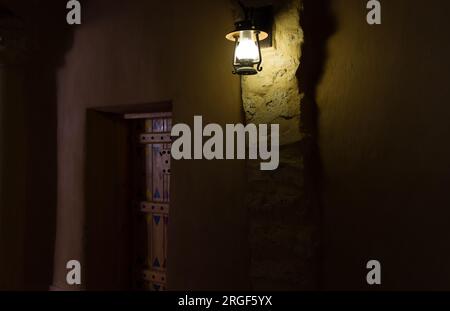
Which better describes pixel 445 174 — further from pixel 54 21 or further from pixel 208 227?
pixel 54 21

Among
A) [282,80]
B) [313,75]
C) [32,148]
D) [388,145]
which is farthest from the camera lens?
[32,148]

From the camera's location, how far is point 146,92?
357 cm

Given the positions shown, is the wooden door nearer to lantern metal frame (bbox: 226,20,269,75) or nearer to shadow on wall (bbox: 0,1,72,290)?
shadow on wall (bbox: 0,1,72,290)

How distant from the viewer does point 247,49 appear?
8.72 ft

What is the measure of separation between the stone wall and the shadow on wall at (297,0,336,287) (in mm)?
55

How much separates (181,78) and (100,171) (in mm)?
1346

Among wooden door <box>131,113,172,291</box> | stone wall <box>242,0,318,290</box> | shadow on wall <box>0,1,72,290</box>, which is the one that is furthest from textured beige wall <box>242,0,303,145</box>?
shadow on wall <box>0,1,72,290</box>

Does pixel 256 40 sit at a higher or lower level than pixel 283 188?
higher

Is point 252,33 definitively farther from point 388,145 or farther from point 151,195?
point 151,195

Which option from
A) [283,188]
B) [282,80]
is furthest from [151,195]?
[282,80]

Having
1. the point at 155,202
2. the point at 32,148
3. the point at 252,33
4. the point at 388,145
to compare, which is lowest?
the point at 155,202

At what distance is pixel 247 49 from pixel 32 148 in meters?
2.71

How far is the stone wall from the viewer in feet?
8.90

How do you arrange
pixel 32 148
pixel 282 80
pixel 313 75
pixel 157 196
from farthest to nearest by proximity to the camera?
pixel 32 148, pixel 157 196, pixel 313 75, pixel 282 80
